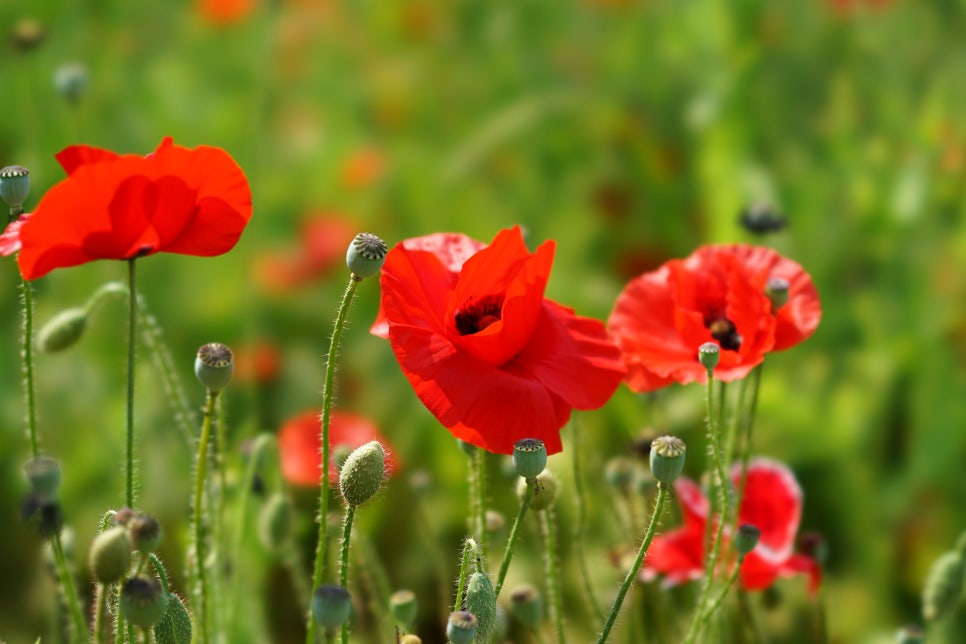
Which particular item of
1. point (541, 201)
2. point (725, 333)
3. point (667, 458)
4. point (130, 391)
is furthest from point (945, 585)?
point (541, 201)

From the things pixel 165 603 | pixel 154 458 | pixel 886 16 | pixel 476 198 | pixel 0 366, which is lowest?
pixel 165 603

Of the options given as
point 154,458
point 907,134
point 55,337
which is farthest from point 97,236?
point 907,134

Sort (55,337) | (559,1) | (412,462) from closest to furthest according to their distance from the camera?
1. (55,337)
2. (412,462)
3. (559,1)

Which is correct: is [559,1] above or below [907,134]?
above

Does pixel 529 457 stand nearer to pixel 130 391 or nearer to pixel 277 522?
pixel 130 391

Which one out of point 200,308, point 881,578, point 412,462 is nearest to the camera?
point 881,578

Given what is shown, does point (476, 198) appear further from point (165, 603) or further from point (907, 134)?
point (165, 603)

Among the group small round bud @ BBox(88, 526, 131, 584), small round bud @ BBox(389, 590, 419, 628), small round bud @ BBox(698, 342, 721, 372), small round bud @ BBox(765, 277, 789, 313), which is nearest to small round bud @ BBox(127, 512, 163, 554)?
small round bud @ BBox(88, 526, 131, 584)

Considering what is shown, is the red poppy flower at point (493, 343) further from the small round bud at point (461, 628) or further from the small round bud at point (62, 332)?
the small round bud at point (62, 332)
